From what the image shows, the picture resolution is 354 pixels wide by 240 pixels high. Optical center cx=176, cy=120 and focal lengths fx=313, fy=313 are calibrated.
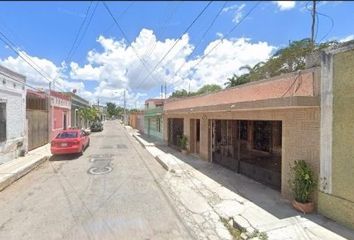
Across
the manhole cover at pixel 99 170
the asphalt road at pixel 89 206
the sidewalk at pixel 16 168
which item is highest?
the sidewalk at pixel 16 168

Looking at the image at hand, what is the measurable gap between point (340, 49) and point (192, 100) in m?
12.9

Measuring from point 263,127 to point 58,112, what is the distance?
2232 cm

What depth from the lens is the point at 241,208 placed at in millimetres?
7934

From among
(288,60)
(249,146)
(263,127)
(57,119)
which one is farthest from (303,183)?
Answer: (57,119)

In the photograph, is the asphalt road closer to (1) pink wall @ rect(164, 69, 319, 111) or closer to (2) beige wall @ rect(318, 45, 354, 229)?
(2) beige wall @ rect(318, 45, 354, 229)

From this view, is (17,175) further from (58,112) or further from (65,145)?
(58,112)

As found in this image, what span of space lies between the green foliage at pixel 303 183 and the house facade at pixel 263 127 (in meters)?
0.25

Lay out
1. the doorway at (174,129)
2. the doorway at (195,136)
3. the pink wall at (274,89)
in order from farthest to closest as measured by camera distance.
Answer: the doorway at (174,129), the doorway at (195,136), the pink wall at (274,89)

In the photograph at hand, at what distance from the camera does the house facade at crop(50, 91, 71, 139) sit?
2738 centimetres

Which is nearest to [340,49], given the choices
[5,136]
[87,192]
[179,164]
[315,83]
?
[315,83]

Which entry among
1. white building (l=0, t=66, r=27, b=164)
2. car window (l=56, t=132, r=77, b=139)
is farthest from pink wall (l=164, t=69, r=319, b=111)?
white building (l=0, t=66, r=27, b=164)

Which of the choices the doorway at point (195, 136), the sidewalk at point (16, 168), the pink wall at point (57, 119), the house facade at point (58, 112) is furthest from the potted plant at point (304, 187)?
the pink wall at point (57, 119)

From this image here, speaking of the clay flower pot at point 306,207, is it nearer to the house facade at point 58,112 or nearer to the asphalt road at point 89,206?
the asphalt road at point 89,206

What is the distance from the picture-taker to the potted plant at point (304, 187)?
752cm
